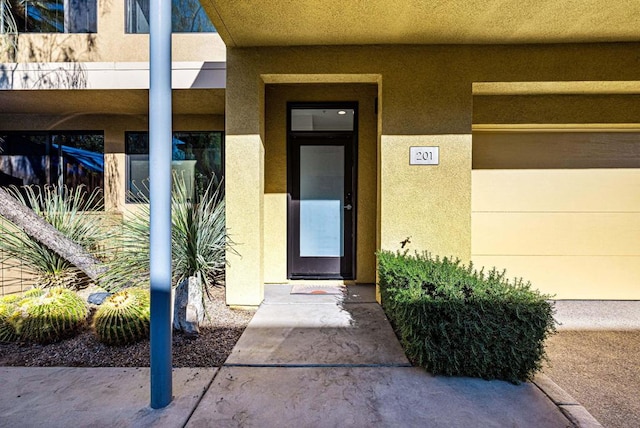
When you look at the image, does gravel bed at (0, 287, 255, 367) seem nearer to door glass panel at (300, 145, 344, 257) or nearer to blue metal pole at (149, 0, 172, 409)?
blue metal pole at (149, 0, 172, 409)

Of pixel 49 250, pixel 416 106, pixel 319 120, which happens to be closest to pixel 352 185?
pixel 319 120

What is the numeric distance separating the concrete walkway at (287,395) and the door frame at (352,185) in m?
1.94

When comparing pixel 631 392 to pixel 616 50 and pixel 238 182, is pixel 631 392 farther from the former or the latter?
pixel 238 182

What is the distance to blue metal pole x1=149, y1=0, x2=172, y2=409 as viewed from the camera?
2.01m

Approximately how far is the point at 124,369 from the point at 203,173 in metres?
3.74

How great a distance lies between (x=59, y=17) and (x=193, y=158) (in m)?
2.76

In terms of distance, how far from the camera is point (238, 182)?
384cm

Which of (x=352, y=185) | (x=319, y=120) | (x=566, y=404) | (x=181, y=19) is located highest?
(x=181, y=19)

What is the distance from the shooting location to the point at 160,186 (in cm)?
203

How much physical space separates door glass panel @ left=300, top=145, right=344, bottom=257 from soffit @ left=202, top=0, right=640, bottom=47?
1.62m

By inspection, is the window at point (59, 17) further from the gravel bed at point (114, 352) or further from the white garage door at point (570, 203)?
the white garage door at point (570, 203)

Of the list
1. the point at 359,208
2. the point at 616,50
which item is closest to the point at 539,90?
the point at 616,50

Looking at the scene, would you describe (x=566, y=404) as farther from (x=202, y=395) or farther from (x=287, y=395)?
(x=202, y=395)

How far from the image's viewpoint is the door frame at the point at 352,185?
4.81m
